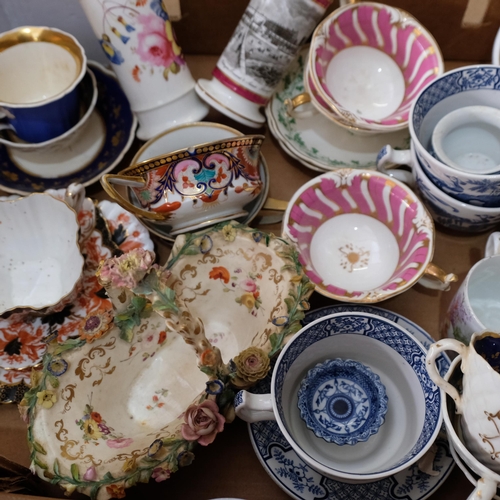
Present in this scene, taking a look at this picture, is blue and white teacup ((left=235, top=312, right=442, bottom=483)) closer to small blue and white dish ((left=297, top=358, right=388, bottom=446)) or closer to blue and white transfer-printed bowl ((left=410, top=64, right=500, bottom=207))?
small blue and white dish ((left=297, top=358, right=388, bottom=446))

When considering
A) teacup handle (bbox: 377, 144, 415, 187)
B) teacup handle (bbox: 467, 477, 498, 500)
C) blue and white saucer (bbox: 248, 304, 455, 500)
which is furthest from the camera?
teacup handle (bbox: 377, 144, 415, 187)

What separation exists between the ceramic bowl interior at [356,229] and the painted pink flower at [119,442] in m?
0.23

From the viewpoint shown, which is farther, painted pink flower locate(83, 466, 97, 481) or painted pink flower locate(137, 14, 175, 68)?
painted pink flower locate(137, 14, 175, 68)

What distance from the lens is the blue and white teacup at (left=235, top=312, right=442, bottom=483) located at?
0.43 m

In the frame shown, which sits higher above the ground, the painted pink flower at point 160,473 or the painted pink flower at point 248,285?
the painted pink flower at point 248,285

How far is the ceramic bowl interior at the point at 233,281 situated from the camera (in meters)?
0.51

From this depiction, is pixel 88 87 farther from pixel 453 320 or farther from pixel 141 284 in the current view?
pixel 453 320

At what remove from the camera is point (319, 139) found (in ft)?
2.19

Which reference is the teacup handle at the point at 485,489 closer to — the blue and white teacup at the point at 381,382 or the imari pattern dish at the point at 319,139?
the blue and white teacup at the point at 381,382

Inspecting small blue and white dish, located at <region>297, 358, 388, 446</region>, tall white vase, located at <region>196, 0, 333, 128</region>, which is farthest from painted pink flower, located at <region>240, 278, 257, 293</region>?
tall white vase, located at <region>196, 0, 333, 128</region>

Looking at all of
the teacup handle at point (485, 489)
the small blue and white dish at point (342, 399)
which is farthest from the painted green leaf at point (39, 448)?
the teacup handle at point (485, 489)

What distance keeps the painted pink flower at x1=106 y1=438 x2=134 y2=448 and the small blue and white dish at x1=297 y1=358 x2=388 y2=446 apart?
0.52 ft

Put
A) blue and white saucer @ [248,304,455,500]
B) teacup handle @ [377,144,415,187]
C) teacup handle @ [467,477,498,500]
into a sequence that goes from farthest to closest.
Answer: teacup handle @ [377,144,415,187] → blue and white saucer @ [248,304,455,500] → teacup handle @ [467,477,498,500]

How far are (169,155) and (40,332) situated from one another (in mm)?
232
